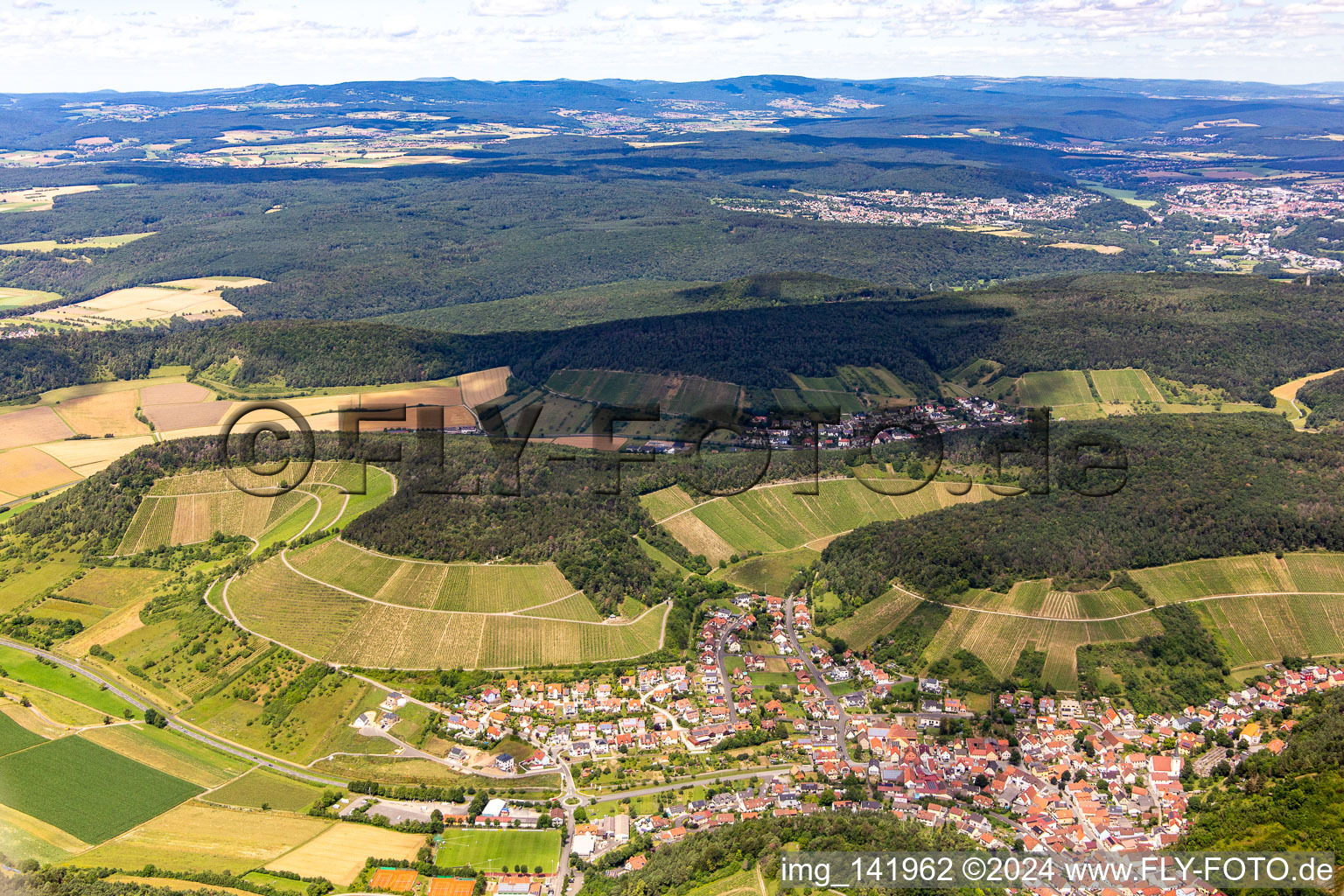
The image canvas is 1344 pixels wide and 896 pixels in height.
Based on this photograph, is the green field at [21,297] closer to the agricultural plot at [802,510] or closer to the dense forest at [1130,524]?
the agricultural plot at [802,510]

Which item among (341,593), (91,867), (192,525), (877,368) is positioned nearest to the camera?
(91,867)

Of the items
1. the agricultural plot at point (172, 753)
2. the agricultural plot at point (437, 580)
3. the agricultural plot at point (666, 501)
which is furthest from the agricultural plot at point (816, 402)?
the agricultural plot at point (172, 753)

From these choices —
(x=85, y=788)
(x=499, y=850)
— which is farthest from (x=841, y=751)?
(x=85, y=788)

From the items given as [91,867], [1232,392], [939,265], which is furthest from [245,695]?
[939,265]

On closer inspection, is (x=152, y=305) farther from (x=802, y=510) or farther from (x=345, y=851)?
(x=345, y=851)

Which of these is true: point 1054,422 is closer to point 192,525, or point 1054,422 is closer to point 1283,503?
point 1283,503

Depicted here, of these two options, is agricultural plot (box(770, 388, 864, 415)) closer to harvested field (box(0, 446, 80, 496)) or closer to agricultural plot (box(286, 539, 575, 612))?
agricultural plot (box(286, 539, 575, 612))

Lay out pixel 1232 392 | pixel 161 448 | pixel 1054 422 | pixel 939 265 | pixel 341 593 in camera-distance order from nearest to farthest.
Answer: pixel 341 593
pixel 161 448
pixel 1054 422
pixel 1232 392
pixel 939 265
